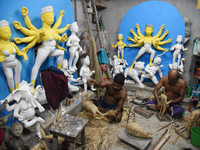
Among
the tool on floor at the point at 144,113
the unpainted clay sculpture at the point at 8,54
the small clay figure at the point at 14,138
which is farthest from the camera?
the tool on floor at the point at 144,113

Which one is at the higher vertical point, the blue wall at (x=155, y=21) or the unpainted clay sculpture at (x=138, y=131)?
the blue wall at (x=155, y=21)

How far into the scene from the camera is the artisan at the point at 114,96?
313 cm

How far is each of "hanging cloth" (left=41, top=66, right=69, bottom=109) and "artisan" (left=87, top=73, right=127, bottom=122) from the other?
2.07ft

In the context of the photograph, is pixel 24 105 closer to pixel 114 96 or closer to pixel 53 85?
pixel 53 85

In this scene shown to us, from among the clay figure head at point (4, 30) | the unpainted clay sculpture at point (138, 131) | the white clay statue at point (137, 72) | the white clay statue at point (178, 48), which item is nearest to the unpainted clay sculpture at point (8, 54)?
the clay figure head at point (4, 30)

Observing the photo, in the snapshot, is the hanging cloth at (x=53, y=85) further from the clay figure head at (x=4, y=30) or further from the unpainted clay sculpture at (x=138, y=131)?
the unpainted clay sculpture at (x=138, y=131)

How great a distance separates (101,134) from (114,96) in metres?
0.96

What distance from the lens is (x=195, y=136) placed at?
2615mm

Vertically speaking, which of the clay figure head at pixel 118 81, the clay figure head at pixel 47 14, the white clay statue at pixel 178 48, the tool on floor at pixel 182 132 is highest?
the clay figure head at pixel 47 14

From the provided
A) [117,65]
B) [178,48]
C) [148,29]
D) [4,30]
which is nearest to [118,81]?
[4,30]

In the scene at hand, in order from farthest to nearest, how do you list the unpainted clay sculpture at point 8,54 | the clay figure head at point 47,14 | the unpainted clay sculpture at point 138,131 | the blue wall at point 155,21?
1. the blue wall at point 155,21
2. the clay figure head at point 47,14
3. the unpainted clay sculpture at point 138,131
4. the unpainted clay sculpture at point 8,54

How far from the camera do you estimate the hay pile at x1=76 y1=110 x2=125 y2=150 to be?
8.35 ft

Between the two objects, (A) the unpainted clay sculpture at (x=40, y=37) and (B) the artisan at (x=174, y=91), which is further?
(B) the artisan at (x=174, y=91)

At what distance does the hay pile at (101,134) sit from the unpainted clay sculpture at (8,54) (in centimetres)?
170
